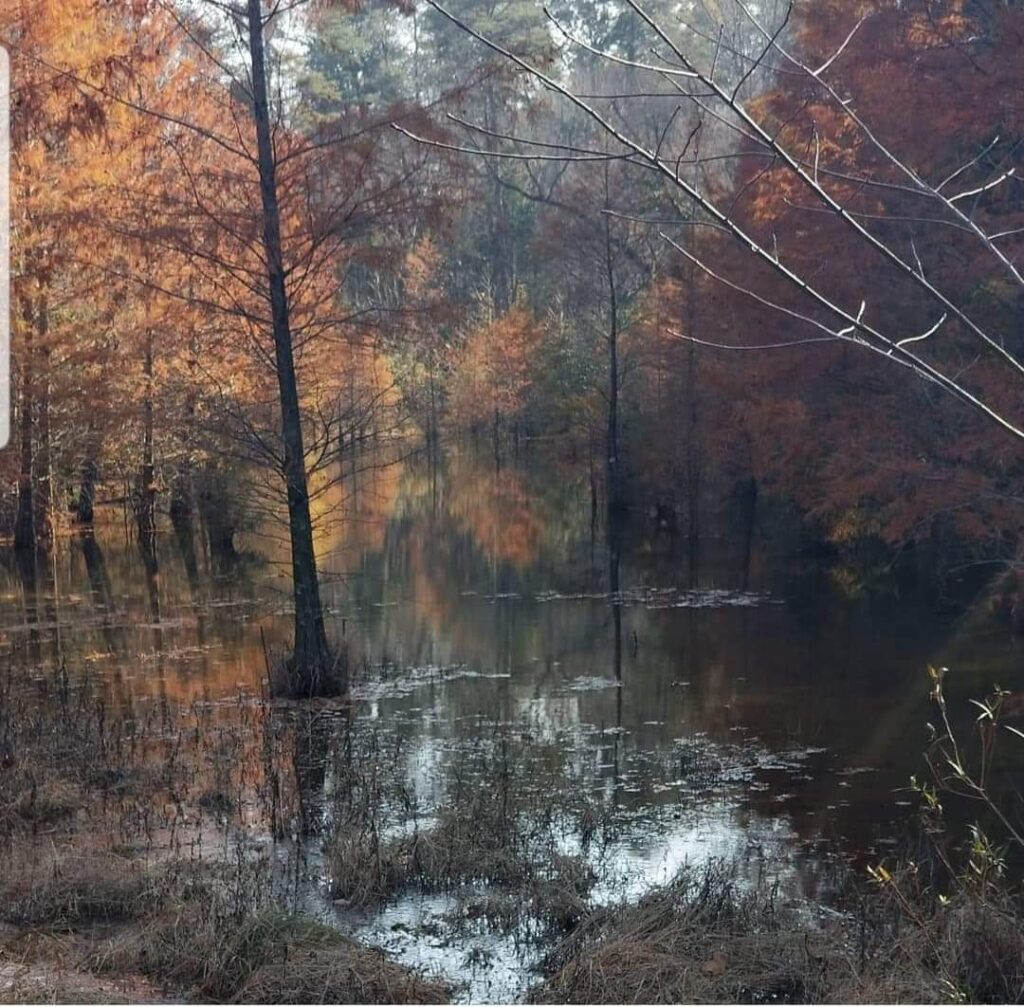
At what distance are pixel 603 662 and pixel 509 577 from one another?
216 inches

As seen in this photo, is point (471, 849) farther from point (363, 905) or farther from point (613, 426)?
point (613, 426)

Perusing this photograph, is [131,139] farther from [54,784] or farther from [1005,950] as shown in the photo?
[1005,950]

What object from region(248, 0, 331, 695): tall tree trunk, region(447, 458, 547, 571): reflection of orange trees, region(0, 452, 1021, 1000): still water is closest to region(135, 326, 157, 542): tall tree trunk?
region(0, 452, 1021, 1000): still water

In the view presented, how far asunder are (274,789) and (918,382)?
984 cm

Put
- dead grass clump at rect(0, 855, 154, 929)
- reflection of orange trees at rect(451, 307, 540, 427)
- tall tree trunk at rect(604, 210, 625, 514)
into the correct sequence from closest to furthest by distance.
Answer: dead grass clump at rect(0, 855, 154, 929) → tall tree trunk at rect(604, 210, 625, 514) → reflection of orange trees at rect(451, 307, 540, 427)

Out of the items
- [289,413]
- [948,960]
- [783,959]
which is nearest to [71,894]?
[783,959]

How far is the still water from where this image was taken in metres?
7.48

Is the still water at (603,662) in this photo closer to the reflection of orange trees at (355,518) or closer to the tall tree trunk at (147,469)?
the reflection of orange trees at (355,518)

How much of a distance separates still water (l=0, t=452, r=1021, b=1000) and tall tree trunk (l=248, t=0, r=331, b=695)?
1.50 feet

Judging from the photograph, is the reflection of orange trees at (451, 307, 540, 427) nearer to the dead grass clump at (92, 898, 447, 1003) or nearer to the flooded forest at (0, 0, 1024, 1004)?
the flooded forest at (0, 0, 1024, 1004)

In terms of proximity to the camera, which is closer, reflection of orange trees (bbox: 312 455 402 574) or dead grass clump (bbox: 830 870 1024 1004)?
dead grass clump (bbox: 830 870 1024 1004)

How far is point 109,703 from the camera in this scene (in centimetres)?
1073

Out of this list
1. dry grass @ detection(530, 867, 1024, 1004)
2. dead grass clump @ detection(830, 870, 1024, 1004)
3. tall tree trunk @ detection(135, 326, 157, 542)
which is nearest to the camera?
dead grass clump @ detection(830, 870, 1024, 1004)

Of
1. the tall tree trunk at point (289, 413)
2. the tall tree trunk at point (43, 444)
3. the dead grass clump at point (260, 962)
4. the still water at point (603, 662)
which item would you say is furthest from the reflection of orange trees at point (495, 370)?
the dead grass clump at point (260, 962)
